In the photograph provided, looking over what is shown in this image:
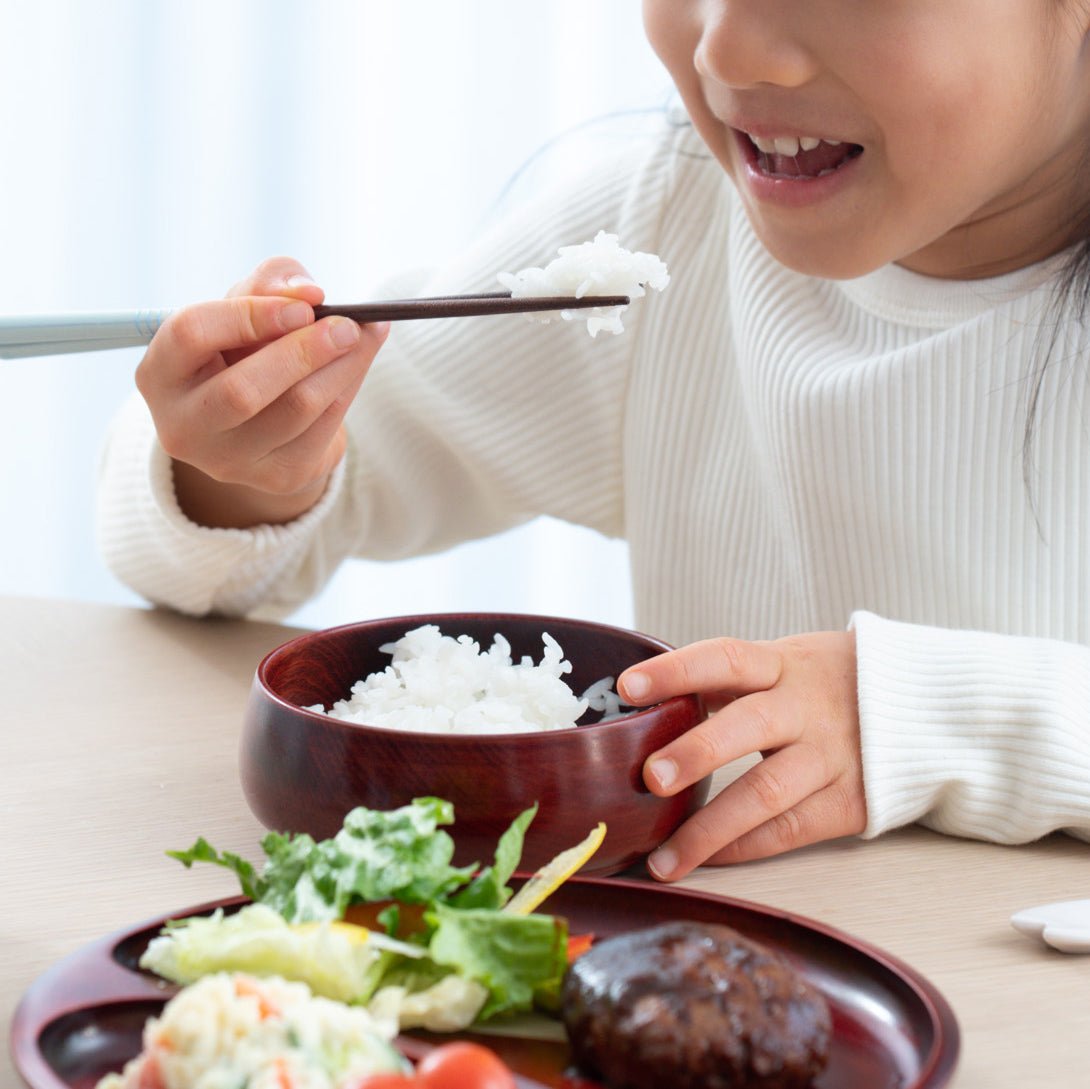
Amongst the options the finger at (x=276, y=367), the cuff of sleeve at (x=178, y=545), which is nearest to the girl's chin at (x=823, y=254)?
the finger at (x=276, y=367)

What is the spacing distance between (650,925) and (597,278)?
48cm

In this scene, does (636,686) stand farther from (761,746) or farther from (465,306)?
(465,306)

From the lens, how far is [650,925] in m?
0.64

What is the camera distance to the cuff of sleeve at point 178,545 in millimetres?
1312

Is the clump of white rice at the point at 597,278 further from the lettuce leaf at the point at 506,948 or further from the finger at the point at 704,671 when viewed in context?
the lettuce leaf at the point at 506,948

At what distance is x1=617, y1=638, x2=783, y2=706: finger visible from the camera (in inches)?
31.2

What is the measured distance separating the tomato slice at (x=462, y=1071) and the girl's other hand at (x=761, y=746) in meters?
0.29

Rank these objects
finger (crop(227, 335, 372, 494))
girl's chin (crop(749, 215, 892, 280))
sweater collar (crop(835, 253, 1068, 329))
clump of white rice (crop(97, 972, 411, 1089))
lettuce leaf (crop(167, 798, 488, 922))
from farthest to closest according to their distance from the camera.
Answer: sweater collar (crop(835, 253, 1068, 329))
girl's chin (crop(749, 215, 892, 280))
finger (crop(227, 335, 372, 494))
lettuce leaf (crop(167, 798, 488, 922))
clump of white rice (crop(97, 972, 411, 1089))

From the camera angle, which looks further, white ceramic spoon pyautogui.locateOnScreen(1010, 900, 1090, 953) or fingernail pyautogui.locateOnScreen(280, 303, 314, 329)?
fingernail pyautogui.locateOnScreen(280, 303, 314, 329)

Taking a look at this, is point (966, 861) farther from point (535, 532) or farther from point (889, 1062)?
point (535, 532)

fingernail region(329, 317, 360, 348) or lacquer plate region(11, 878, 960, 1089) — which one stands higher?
fingernail region(329, 317, 360, 348)

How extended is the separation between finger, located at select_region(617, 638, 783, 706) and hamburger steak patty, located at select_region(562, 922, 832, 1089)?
0.85ft

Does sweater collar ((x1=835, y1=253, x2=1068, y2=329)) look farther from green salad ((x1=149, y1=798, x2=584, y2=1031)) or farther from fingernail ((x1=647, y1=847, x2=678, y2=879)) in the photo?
green salad ((x1=149, y1=798, x2=584, y2=1031))

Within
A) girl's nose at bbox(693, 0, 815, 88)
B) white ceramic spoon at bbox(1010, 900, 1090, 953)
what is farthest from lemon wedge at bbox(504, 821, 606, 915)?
girl's nose at bbox(693, 0, 815, 88)
